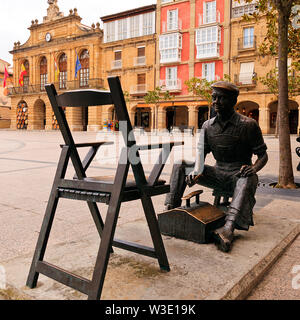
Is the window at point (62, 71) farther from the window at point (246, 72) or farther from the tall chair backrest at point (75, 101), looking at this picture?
Result: the tall chair backrest at point (75, 101)

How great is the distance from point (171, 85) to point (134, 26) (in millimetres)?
7620

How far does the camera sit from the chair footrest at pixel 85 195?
185 centimetres

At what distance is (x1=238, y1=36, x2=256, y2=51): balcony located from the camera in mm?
27344

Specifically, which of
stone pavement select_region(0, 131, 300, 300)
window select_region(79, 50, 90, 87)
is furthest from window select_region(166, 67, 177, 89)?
stone pavement select_region(0, 131, 300, 300)

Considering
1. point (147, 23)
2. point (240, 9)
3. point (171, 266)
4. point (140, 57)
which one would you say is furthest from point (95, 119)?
point (171, 266)

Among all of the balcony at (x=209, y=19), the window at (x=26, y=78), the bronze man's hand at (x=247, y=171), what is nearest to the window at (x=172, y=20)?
the balcony at (x=209, y=19)

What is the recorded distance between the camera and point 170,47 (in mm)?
30703

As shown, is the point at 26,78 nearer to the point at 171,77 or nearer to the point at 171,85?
the point at 171,77

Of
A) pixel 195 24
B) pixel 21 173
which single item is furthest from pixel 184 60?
pixel 21 173

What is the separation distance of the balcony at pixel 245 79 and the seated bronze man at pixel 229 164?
25940 mm

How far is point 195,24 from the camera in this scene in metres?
29.6

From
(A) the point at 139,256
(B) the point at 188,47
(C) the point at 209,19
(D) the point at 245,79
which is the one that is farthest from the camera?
(B) the point at 188,47

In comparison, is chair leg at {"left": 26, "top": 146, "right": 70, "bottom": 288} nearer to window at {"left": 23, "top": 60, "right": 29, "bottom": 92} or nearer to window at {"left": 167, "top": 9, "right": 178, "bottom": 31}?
window at {"left": 167, "top": 9, "right": 178, "bottom": 31}
